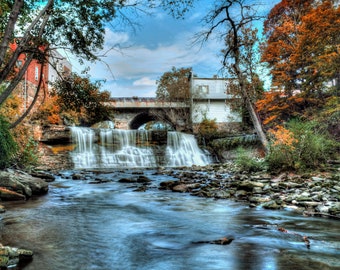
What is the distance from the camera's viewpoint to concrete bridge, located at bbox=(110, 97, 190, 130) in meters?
30.9

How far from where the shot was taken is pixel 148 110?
3278 centimetres

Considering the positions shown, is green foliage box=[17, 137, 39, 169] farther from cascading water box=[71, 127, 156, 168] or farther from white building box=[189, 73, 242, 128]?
white building box=[189, 73, 242, 128]


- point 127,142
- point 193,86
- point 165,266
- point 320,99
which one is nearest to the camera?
point 165,266

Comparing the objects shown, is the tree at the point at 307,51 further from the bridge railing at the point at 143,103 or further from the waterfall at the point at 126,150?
the bridge railing at the point at 143,103

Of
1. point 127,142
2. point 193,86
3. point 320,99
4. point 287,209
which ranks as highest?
point 193,86

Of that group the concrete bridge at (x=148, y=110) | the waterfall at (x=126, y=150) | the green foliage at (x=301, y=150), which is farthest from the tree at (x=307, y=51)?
the concrete bridge at (x=148, y=110)

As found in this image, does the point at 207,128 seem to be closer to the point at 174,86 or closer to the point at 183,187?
the point at 174,86

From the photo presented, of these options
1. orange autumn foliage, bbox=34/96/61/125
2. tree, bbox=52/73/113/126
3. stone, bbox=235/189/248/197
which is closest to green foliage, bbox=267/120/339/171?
stone, bbox=235/189/248/197

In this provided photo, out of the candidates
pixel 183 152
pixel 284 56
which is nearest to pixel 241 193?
pixel 284 56

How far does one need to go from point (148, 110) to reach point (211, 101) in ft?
25.2

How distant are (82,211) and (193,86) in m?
27.7

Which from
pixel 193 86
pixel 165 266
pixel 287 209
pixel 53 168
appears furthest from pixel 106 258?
pixel 193 86

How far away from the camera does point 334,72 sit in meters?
14.4

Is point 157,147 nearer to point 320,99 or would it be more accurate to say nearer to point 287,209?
point 320,99
